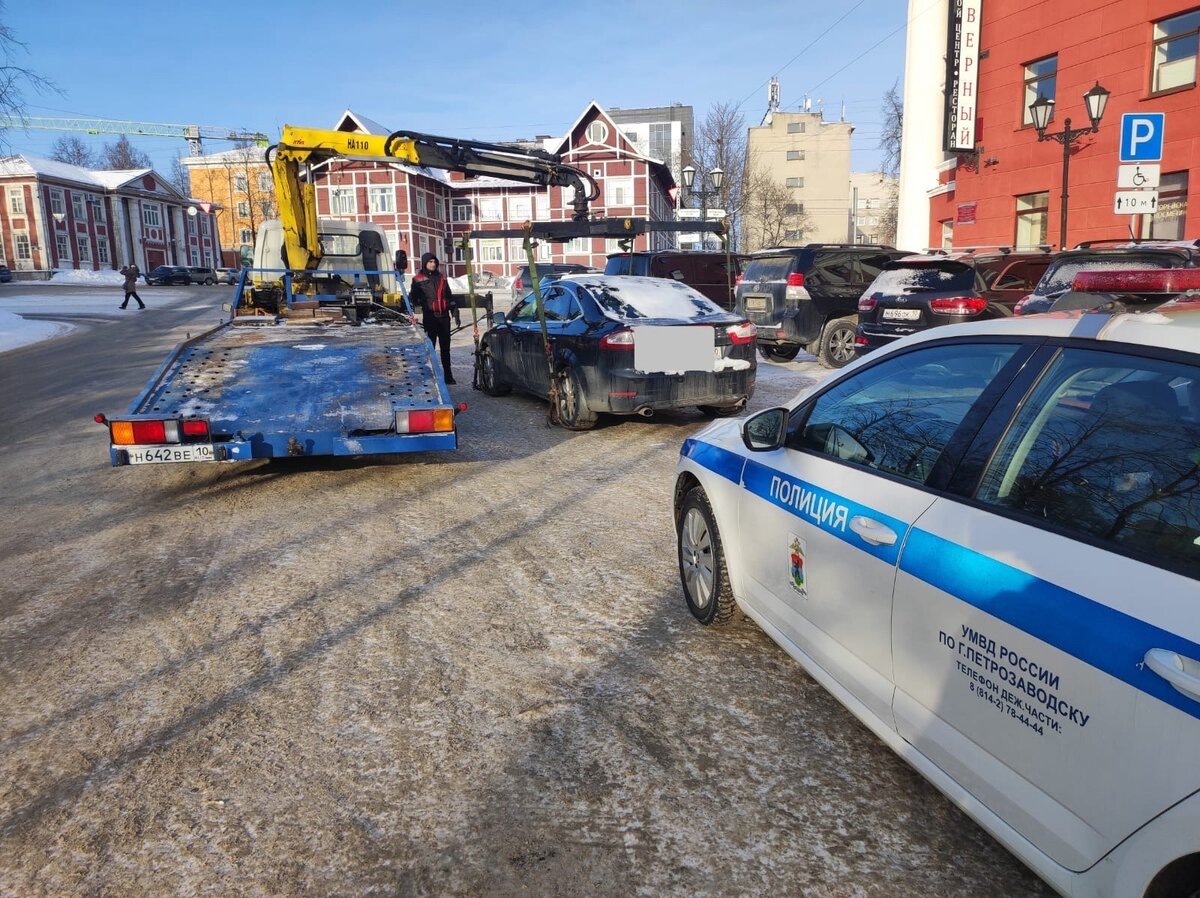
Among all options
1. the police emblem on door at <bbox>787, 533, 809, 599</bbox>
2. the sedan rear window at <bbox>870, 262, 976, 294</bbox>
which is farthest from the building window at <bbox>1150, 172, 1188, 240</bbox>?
the police emblem on door at <bbox>787, 533, 809, 599</bbox>

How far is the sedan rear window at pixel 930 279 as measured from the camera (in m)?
10.9

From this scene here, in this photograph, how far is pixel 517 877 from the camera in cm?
243

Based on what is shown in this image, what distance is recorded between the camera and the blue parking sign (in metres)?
10.4

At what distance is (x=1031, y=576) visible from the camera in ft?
6.54

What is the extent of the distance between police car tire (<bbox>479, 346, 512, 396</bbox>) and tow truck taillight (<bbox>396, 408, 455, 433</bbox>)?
177 inches

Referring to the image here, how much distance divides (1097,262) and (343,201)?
53.4m

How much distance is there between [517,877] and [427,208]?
59.1 metres

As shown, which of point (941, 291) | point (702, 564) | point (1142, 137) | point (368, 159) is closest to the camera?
point (702, 564)

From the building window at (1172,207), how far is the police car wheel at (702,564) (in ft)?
54.7

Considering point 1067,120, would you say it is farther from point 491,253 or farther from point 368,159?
point 491,253

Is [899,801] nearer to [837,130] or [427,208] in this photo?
[427,208]

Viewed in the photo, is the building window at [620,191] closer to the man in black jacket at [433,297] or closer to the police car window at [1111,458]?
the man in black jacket at [433,297]

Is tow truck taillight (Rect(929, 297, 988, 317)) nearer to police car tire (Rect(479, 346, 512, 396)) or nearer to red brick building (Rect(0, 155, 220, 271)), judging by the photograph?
police car tire (Rect(479, 346, 512, 396))

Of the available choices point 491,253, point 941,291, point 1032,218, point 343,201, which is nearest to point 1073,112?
point 1032,218
